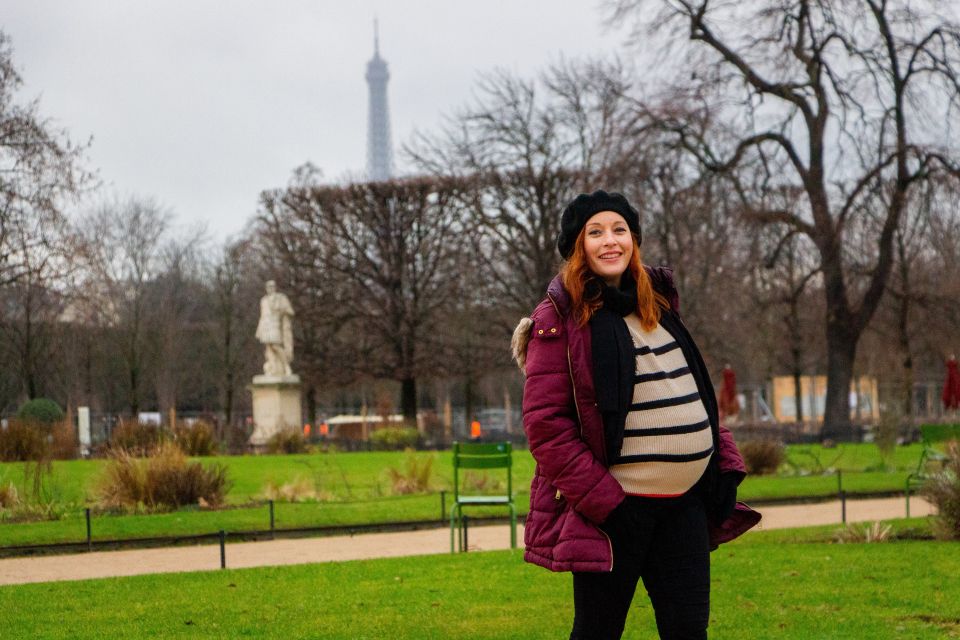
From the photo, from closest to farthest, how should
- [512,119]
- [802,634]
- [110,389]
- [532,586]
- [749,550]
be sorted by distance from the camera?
[802,634] < [532,586] < [749,550] < [512,119] < [110,389]

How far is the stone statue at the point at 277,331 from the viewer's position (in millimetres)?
35594

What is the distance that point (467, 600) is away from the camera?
8.77m

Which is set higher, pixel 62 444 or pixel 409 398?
pixel 409 398

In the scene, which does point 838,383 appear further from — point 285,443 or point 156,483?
point 156,483

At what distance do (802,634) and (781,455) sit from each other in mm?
16987

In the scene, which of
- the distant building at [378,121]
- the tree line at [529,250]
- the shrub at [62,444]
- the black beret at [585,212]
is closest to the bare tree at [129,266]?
the tree line at [529,250]

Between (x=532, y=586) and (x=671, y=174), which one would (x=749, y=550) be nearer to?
(x=532, y=586)

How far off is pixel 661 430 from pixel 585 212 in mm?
794

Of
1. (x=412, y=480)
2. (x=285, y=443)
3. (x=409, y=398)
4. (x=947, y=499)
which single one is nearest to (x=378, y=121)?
(x=409, y=398)

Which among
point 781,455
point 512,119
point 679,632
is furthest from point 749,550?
point 512,119

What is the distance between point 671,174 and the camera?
3169 centimetres

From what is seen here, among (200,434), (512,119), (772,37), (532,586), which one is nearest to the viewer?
(532,586)

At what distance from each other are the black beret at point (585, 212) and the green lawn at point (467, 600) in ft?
11.4

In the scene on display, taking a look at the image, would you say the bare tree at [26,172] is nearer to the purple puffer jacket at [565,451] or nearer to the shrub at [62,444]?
the shrub at [62,444]
